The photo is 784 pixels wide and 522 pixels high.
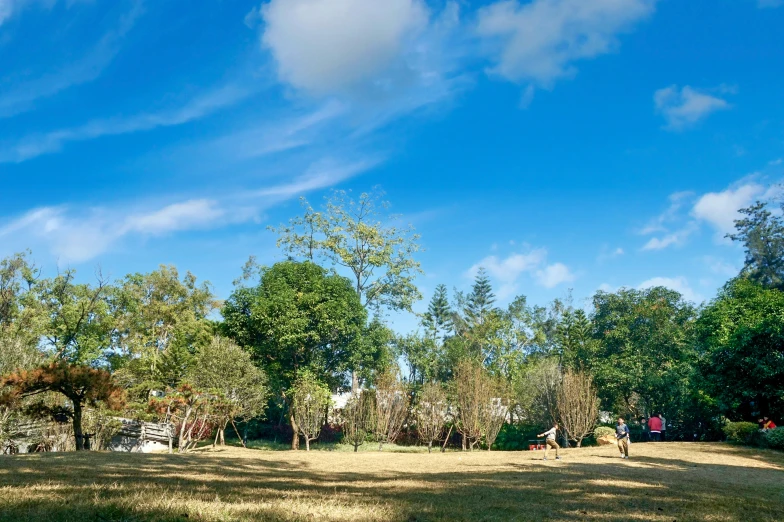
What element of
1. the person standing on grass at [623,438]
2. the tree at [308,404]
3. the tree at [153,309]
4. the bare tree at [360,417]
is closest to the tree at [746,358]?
the person standing on grass at [623,438]

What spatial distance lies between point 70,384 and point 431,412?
21.3 meters

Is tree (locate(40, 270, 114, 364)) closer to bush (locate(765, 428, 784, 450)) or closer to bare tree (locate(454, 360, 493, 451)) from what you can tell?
bare tree (locate(454, 360, 493, 451))

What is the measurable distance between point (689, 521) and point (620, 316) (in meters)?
37.4

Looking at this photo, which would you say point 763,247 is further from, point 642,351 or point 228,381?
point 228,381

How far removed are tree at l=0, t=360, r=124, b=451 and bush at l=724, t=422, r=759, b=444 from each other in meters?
26.8

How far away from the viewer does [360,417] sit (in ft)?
101

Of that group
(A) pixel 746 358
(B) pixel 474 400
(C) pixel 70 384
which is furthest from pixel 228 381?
(A) pixel 746 358

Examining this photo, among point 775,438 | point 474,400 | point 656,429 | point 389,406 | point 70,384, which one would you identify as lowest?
point 656,429

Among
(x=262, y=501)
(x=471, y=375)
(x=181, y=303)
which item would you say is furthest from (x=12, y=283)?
(x=262, y=501)

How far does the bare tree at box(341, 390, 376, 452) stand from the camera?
30750 millimetres

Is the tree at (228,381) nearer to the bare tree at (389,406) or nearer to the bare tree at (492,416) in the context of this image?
the bare tree at (389,406)

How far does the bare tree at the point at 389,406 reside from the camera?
30703 millimetres

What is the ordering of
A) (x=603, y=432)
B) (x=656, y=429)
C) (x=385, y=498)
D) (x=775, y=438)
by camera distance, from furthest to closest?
(x=656, y=429) < (x=603, y=432) < (x=775, y=438) < (x=385, y=498)

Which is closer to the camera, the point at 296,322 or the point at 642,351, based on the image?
the point at 296,322
